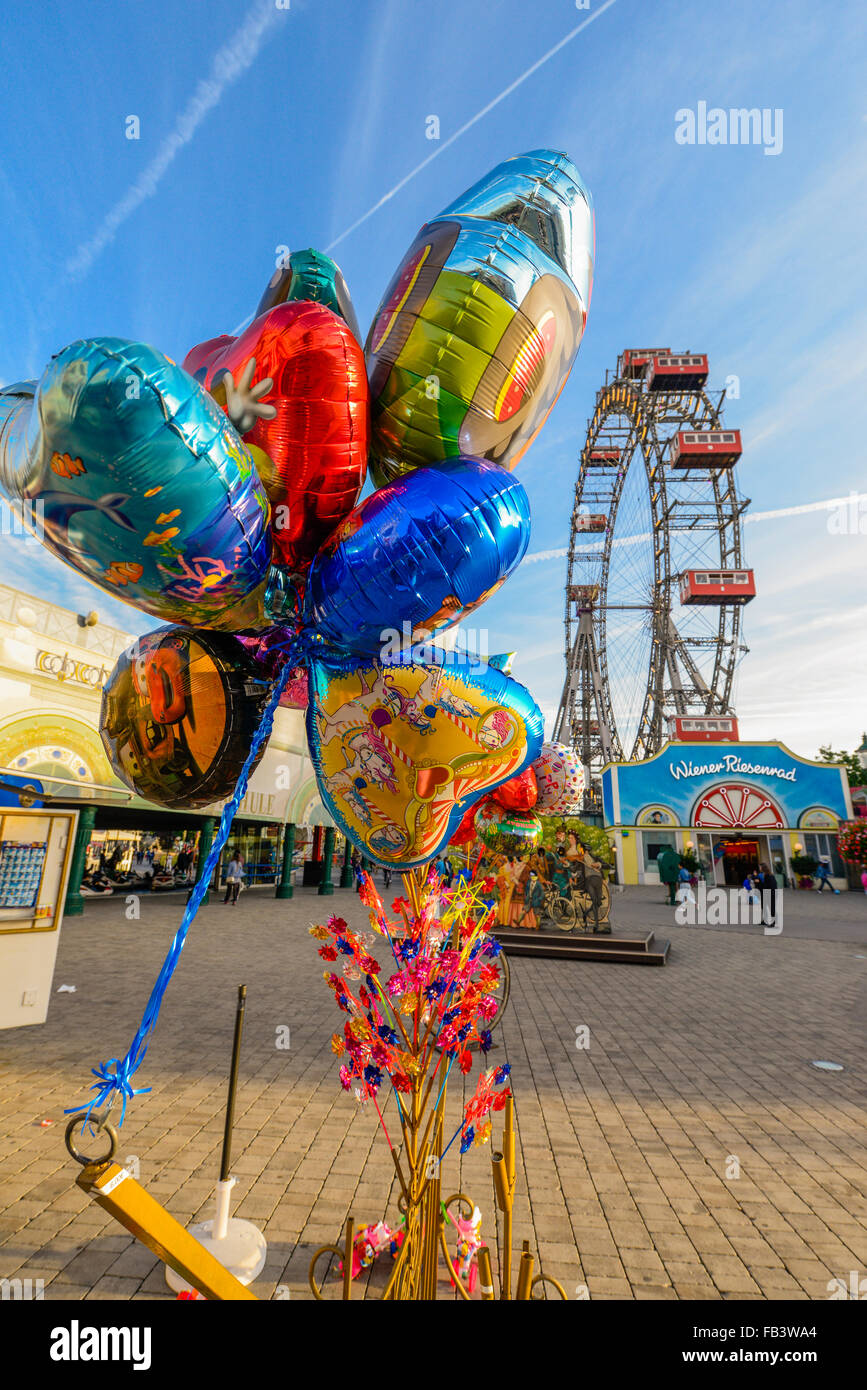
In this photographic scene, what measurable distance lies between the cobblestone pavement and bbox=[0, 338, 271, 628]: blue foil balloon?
2.77 m

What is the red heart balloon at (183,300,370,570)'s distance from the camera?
67.9 inches

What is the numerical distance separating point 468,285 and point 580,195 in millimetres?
702

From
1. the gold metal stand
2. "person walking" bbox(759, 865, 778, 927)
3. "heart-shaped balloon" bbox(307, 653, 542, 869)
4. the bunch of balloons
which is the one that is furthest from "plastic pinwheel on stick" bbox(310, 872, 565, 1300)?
"person walking" bbox(759, 865, 778, 927)

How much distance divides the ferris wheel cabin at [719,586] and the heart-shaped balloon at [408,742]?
33.6 m

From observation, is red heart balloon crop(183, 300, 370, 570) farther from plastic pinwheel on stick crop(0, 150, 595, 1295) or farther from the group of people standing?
the group of people standing

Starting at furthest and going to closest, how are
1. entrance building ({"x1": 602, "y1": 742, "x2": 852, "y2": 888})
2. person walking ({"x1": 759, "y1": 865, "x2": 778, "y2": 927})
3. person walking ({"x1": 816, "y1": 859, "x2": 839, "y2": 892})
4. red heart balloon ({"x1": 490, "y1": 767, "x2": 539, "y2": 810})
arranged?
entrance building ({"x1": 602, "y1": 742, "x2": 852, "y2": 888}) → person walking ({"x1": 816, "y1": 859, "x2": 839, "y2": 892}) → person walking ({"x1": 759, "y1": 865, "x2": 778, "y2": 927}) → red heart balloon ({"x1": 490, "y1": 767, "x2": 539, "y2": 810})

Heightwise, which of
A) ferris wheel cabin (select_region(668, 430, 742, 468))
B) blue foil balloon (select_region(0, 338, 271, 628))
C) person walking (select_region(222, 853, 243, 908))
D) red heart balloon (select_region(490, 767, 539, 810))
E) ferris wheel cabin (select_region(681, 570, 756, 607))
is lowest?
person walking (select_region(222, 853, 243, 908))

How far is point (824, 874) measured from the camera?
2417 centimetres

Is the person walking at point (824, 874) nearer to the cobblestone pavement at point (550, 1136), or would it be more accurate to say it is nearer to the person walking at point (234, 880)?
the cobblestone pavement at point (550, 1136)

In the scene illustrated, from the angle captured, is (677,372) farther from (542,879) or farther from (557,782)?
(557,782)

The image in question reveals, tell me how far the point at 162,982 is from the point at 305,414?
153 centimetres

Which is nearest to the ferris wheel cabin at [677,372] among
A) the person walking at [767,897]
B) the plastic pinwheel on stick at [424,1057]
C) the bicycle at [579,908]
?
the person walking at [767,897]

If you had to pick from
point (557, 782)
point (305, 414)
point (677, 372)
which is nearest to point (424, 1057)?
point (305, 414)
